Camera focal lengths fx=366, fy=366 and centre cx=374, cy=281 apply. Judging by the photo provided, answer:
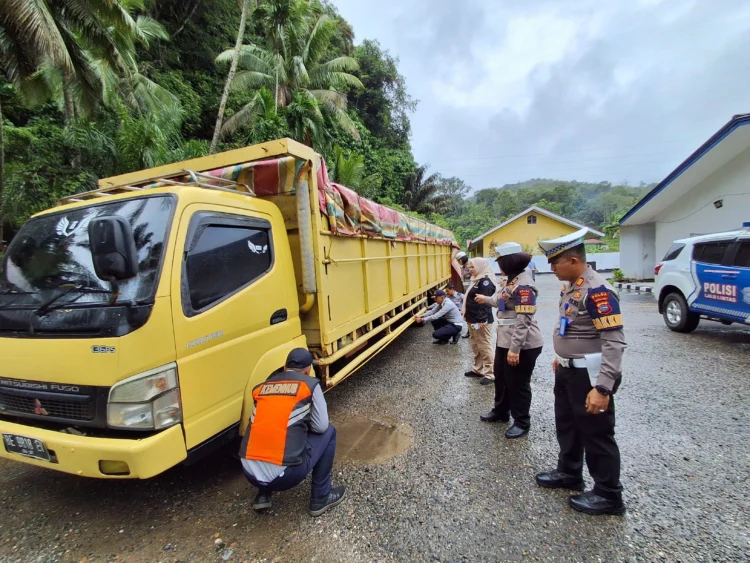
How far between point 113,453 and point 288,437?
2.94ft

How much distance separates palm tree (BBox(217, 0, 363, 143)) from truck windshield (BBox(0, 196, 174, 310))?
11880mm

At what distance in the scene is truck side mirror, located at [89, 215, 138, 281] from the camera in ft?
6.15

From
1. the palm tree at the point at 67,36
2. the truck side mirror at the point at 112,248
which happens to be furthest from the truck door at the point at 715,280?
the palm tree at the point at 67,36

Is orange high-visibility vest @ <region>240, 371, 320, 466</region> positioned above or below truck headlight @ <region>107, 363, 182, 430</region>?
below

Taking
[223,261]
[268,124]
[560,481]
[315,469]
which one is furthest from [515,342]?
[268,124]

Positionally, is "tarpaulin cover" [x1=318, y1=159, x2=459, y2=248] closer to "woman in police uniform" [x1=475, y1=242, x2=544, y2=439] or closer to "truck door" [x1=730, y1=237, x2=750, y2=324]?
"woman in police uniform" [x1=475, y1=242, x2=544, y2=439]

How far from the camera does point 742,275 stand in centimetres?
554

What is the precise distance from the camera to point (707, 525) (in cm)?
218

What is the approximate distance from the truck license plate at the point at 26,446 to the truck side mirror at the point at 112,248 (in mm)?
1083

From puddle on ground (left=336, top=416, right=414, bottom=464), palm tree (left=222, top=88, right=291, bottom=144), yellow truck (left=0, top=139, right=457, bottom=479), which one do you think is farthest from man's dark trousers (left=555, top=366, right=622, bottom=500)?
palm tree (left=222, top=88, right=291, bottom=144)

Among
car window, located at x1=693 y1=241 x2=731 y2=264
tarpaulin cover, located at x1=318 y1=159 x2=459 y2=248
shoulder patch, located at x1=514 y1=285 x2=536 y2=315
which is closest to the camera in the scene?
shoulder patch, located at x1=514 y1=285 x2=536 y2=315

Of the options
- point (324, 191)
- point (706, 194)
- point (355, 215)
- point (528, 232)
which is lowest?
point (355, 215)

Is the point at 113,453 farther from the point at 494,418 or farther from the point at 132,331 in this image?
the point at 494,418

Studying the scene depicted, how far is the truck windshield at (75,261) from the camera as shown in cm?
213
